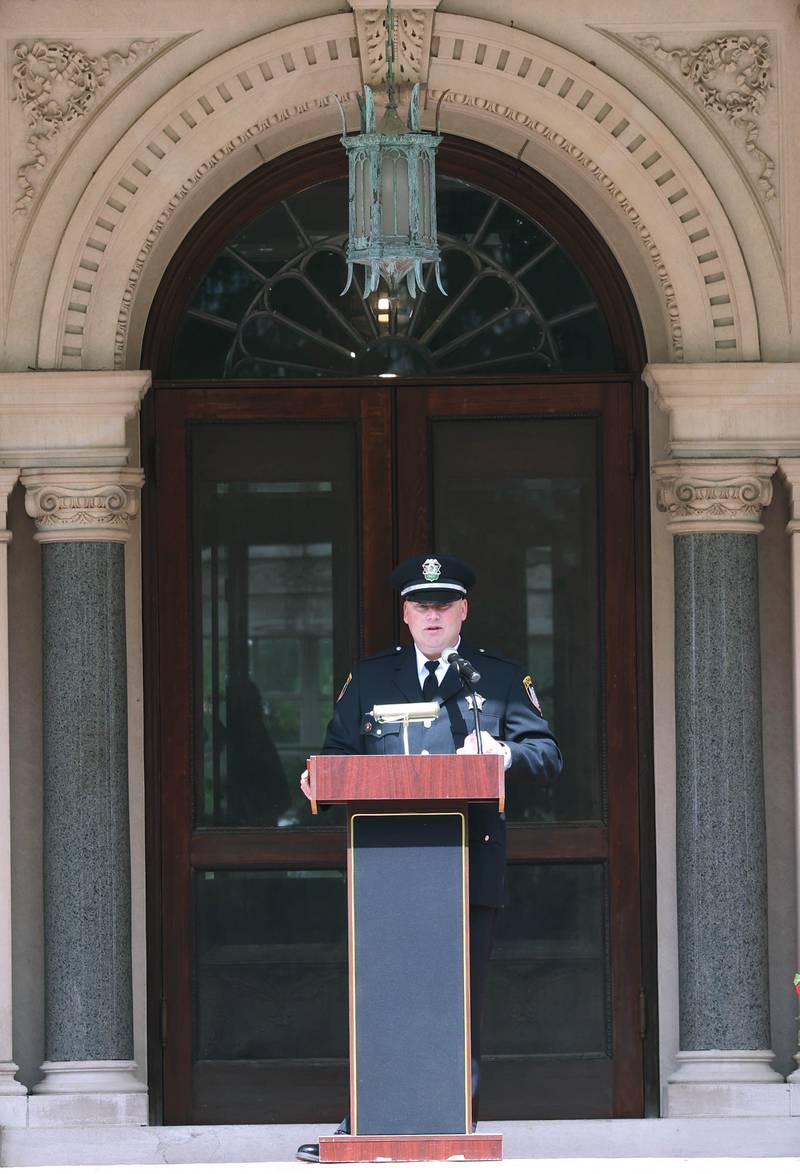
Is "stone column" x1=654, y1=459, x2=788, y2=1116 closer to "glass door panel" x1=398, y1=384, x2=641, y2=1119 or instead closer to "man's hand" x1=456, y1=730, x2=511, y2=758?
"glass door panel" x1=398, y1=384, x2=641, y2=1119

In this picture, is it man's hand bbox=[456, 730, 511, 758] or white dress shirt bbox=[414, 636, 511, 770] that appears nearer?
man's hand bbox=[456, 730, 511, 758]

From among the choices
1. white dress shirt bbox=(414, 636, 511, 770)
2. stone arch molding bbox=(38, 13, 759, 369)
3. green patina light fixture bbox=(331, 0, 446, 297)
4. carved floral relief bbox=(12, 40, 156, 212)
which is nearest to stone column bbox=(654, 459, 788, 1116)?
stone arch molding bbox=(38, 13, 759, 369)

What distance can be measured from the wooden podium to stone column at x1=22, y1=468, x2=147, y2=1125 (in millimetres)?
2062

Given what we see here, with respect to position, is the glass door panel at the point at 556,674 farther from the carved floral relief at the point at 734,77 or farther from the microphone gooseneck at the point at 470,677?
the microphone gooseneck at the point at 470,677

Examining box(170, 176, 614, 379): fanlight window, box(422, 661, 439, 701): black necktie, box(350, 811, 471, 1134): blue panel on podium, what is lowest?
box(350, 811, 471, 1134): blue panel on podium

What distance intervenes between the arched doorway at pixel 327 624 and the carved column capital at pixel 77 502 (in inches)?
14.8

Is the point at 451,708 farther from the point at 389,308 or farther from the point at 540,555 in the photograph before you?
the point at 389,308

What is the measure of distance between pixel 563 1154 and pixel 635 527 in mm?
2339

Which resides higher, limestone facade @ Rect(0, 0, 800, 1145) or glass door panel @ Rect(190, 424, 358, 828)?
limestone facade @ Rect(0, 0, 800, 1145)

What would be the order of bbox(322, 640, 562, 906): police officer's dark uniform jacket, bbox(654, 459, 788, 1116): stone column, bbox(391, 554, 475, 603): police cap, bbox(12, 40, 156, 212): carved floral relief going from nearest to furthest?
bbox(322, 640, 562, 906): police officer's dark uniform jacket → bbox(391, 554, 475, 603): police cap → bbox(654, 459, 788, 1116): stone column → bbox(12, 40, 156, 212): carved floral relief

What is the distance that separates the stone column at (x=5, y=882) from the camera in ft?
26.5

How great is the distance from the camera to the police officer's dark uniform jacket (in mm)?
6855

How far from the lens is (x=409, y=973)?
Answer: 6.22 meters

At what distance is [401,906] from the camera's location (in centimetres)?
625
